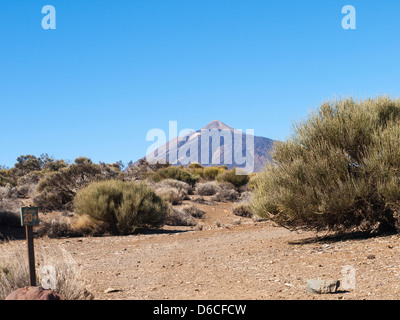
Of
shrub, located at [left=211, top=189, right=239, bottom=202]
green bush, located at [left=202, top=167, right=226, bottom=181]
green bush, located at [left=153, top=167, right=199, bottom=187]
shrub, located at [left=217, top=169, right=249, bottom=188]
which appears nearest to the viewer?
shrub, located at [left=211, top=189, right=239, bottom=202]

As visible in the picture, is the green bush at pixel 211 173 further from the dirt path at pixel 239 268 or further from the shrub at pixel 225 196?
the dirt path at pixel 239 268

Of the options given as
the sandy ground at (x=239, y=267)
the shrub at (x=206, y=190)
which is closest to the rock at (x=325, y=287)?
the sandy ground at (x=239, y=267)

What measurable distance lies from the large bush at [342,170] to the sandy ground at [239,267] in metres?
0.64

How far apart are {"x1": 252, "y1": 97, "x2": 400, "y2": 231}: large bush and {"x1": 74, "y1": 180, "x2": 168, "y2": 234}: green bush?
692 cm

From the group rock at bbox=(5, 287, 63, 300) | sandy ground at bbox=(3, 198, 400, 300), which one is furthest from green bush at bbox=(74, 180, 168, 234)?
rock at bbox=(5, 287, 63, 300)

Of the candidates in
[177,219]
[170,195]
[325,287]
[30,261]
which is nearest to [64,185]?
[170,195]

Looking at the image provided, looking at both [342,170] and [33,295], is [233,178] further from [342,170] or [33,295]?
[33,295]

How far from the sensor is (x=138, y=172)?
37531mm

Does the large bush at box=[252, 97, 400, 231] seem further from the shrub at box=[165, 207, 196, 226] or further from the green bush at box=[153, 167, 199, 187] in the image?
the green bush at box=[153, 167, 199, 187]

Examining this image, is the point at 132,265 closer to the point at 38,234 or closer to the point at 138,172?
the point at 38,234

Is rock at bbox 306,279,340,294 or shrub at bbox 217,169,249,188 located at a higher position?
shrub at bbox 217,169,249,188

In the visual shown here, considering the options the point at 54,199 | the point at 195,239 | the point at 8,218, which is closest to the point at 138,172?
the point at 54,199

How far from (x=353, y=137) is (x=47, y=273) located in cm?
745

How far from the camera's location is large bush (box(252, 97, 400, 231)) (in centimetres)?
971
